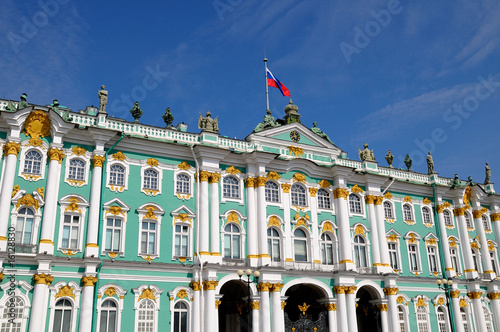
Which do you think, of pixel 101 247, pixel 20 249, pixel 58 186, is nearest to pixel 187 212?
pixel 101 247

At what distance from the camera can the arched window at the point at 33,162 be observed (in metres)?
33.7

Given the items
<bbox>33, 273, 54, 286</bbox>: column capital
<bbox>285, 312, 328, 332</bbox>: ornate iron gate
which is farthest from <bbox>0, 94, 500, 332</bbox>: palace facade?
<bbox>285, 312, 328, 332</bbox>: ornate iron gate

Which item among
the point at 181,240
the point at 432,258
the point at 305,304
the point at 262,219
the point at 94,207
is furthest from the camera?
the point at 432,258

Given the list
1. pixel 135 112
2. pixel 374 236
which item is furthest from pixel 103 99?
pixel 374 236

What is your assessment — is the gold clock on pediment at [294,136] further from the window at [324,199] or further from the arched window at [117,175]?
the arched window at [117,175]

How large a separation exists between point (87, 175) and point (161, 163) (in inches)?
213

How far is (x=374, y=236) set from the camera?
44.5 m

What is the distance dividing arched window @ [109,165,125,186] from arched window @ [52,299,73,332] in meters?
8.44

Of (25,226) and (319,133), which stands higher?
(319,133)

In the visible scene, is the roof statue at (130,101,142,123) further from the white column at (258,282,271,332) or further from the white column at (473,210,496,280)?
the white column at (473,210,496,280)

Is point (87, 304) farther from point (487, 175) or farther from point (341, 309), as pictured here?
point (487, 175)

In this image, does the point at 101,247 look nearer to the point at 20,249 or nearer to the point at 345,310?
the point at 20,249

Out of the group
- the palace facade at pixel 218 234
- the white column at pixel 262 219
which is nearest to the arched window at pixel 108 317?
the palace facade at pixel 218 234

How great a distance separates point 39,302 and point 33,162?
897 centimetres
